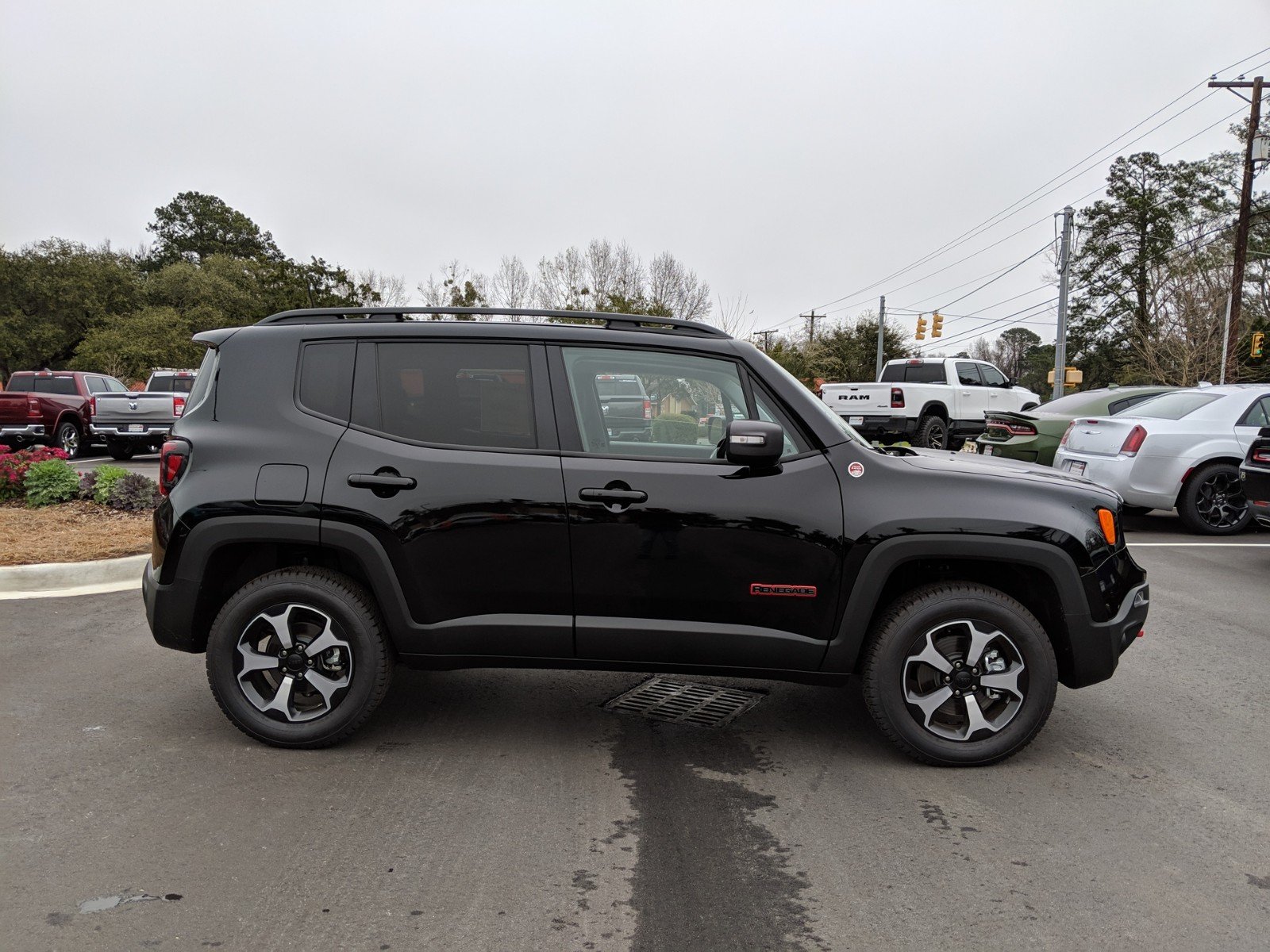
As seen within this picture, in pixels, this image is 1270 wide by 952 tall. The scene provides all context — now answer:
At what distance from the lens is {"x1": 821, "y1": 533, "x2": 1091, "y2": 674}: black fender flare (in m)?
3.99

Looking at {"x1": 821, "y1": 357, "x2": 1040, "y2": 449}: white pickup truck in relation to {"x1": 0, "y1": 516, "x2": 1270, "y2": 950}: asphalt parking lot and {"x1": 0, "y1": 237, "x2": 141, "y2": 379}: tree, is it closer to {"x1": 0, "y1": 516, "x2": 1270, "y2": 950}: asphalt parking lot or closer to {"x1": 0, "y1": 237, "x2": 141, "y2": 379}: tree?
{"x1": 0, "y1": 516, "x2": 1270, "y2": 950}: asphalt parking lot

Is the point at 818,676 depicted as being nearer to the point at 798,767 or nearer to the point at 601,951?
the point at 798,767

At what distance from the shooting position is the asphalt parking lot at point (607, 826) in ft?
9.45

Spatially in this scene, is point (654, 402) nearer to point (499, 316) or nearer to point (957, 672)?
point (499, 316)

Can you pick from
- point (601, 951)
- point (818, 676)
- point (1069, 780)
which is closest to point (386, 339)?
point (818, 676)

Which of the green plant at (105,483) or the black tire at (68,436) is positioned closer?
the green plant at (105,483)

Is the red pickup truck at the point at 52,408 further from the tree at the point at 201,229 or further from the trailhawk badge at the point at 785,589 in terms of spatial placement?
the tree at the point at 201,229

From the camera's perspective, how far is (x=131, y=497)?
9.92m

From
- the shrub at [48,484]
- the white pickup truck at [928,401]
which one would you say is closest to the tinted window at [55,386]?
the shrub at [48,484]

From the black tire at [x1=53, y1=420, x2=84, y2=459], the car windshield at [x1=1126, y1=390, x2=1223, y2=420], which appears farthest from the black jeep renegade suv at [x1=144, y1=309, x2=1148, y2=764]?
the black tire at [x1=53, y1=420, x2=84, y2=459]

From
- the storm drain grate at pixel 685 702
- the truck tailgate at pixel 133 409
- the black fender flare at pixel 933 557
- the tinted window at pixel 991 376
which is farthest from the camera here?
the tinted window at pixel 991 376

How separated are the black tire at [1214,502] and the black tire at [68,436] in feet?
63.4

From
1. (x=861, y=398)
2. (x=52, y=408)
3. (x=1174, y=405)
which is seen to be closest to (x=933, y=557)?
(x=1174, y=405)

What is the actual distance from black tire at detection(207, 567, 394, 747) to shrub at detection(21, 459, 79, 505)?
7284 millimetres
